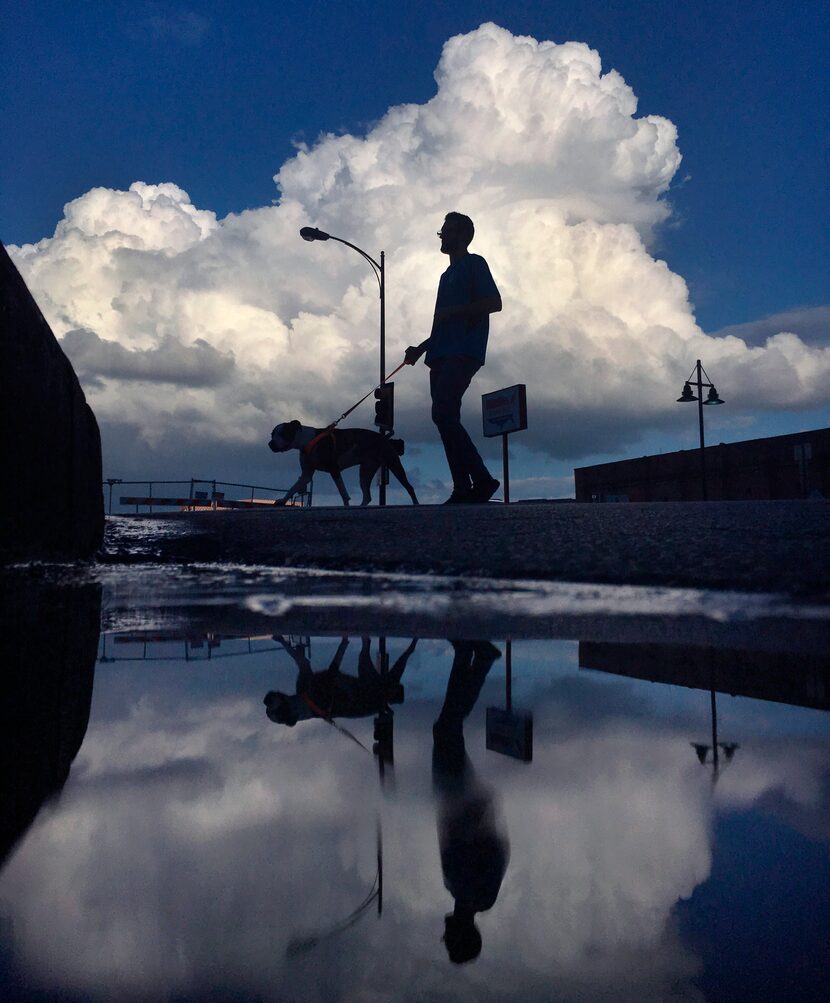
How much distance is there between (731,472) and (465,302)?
112 feet

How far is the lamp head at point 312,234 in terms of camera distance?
1984 cm

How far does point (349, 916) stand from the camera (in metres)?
0.61

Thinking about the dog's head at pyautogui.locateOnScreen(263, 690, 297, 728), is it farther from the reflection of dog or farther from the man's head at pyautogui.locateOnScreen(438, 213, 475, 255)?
the reflection of dog

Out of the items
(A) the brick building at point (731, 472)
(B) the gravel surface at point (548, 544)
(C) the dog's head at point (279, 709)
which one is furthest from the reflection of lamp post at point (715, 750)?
(A) the brick building at point (731, 472)

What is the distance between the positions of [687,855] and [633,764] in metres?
0.24

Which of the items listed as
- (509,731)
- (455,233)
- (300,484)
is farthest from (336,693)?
(300,484)

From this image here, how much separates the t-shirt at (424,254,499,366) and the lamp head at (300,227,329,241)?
13263 millimetres

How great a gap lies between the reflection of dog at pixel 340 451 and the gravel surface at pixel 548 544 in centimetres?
783

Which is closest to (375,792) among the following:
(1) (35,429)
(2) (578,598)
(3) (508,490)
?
(2) (578,598)

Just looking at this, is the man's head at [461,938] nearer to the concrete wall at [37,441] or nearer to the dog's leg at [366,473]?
the concrete wall at [37,441]

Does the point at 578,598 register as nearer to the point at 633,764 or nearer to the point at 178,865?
the point at 633,764

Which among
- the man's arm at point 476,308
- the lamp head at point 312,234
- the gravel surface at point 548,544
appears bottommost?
the gravel surface at point 548,544

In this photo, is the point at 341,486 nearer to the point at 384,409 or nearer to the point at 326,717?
the point at 384,409

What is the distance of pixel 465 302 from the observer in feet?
24.4
